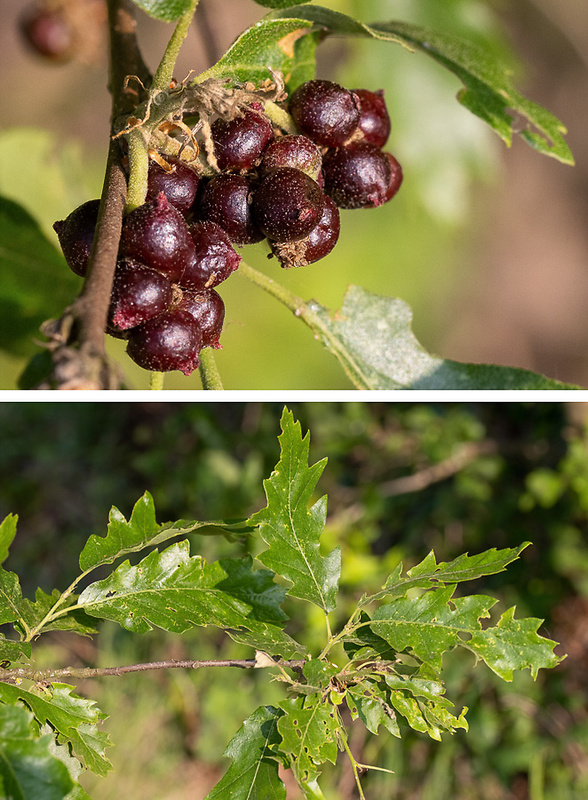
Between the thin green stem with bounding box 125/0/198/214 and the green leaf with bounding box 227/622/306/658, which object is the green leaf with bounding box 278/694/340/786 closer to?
the green leaf with bounding box 227/622/306/658

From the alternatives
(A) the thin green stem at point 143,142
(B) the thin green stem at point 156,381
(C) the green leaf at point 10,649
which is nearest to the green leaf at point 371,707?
(C) the green leaf at point 10,649

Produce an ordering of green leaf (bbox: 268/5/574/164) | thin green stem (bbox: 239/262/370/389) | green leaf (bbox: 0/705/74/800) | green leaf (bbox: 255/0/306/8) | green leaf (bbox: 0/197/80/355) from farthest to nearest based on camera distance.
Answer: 1. green leaf (bbox: 0/197/80/355)
2. thin green stem (bbox: 239/262/370/389)
3. green leaf (bbox: 268/5/574/164)
4. green leaf (bbox: 255/0/306/8)
5. green leaf (bbox: 0/705/74/800)

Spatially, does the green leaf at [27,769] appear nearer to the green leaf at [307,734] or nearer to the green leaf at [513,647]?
the green leaf at [307,734]

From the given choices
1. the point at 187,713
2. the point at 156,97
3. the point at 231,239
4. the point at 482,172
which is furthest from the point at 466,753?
the point at 156,97

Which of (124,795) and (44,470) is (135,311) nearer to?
(124,795)

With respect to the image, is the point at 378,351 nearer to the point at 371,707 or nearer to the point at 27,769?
the point at 371,707

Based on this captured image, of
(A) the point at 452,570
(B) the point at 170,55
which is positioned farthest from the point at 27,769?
(B) the point at 170,55

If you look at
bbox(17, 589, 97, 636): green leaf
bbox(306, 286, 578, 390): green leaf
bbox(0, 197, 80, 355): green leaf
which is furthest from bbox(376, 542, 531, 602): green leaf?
bbox(0, 197, 80, 355): green leaf
